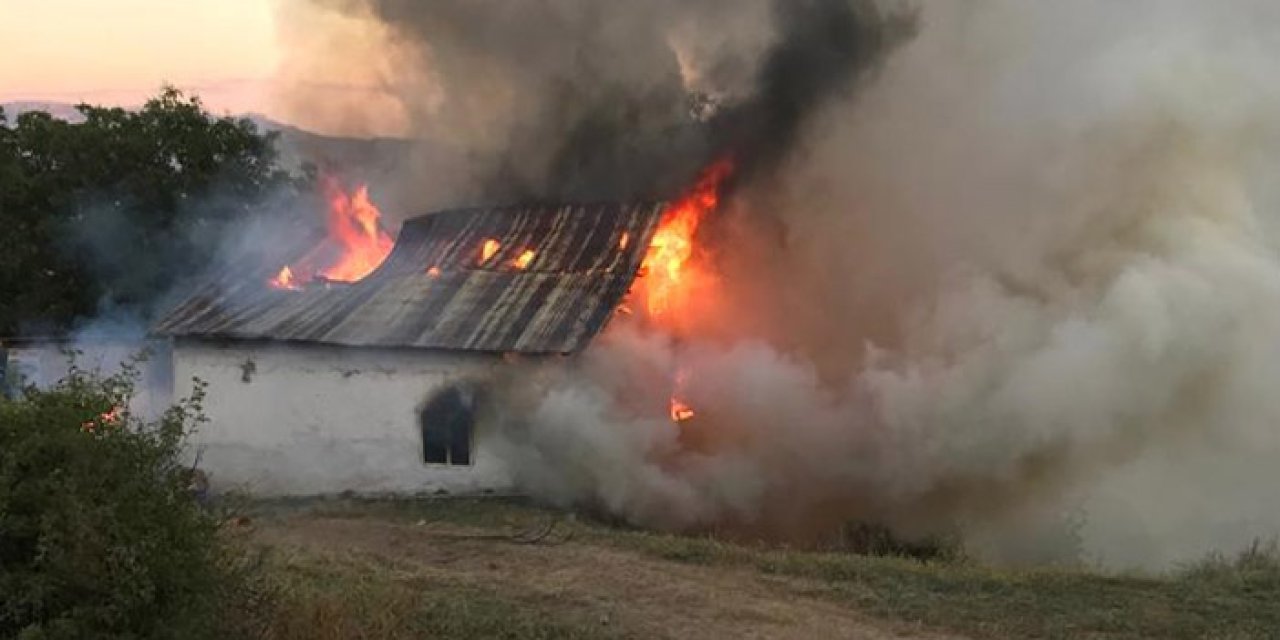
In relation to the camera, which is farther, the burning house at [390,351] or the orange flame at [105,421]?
the burning house at [390,351]

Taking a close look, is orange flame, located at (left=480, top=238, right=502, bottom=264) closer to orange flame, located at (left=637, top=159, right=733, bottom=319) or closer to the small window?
orange flame, located at (left=637, top=159, right=733, bottom=319)

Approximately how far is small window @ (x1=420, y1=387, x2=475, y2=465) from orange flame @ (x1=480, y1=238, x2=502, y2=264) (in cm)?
372

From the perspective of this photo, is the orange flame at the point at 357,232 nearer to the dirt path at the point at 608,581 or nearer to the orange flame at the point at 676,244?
the orange flame at the point at 676,244

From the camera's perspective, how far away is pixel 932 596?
39.4 feet

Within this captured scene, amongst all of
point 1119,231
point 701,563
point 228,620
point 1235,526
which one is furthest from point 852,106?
point 228,620

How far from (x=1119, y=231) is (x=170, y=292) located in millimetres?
22289

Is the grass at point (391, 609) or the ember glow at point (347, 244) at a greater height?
the ember glow at point (347, 244)

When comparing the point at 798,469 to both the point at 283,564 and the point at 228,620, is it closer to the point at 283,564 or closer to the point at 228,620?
the point at 283,564

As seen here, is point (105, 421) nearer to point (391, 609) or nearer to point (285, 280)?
point (391, 609)

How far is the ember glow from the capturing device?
79.7 feet

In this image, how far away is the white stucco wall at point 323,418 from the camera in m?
19.1

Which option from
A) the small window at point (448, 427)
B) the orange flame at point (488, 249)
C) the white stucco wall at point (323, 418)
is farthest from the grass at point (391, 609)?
the orange flame at point (488, 249)

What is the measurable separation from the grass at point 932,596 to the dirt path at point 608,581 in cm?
39

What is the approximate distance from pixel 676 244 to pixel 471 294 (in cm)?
412
